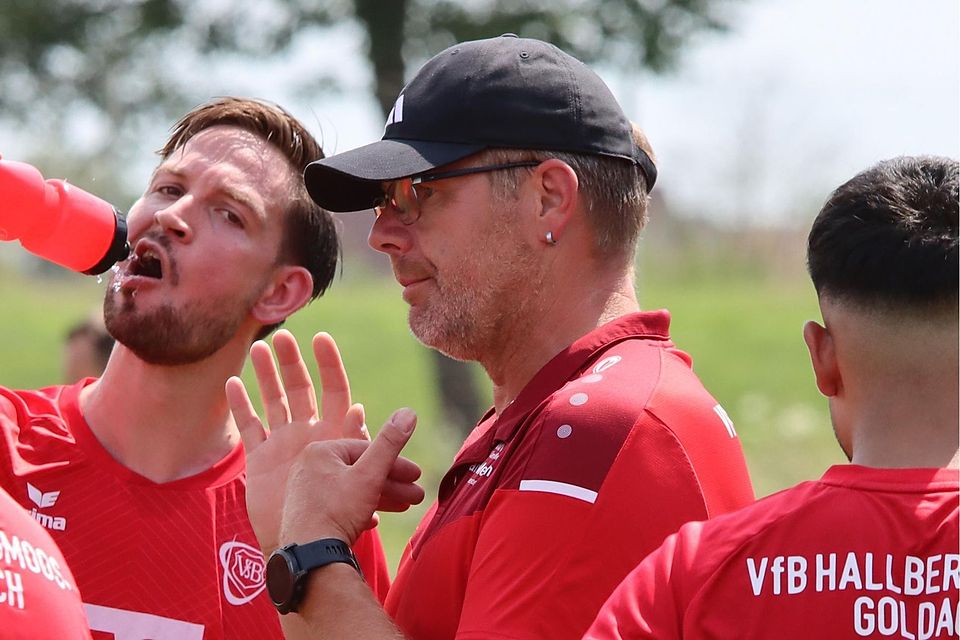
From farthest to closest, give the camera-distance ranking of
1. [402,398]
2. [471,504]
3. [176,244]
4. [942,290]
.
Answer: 1. [402,398]
2. [176,244]
3. [471,504]
4. [942,290]

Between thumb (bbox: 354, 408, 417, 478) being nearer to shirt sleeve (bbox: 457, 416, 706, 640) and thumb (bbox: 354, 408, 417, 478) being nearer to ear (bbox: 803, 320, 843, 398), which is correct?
shirt sleeve (bbox: 457, 416, 706, 640)

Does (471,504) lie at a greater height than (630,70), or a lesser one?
lesser

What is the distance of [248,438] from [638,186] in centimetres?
114

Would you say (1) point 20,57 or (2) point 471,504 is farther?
(1) point 20,57

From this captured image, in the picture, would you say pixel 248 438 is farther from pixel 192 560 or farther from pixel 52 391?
pixel 52 391

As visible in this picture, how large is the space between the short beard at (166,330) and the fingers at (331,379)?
0.82 metres

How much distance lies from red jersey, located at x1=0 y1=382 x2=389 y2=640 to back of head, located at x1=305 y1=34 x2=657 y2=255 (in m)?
1.16

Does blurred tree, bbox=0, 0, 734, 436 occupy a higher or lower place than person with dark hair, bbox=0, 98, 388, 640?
higher

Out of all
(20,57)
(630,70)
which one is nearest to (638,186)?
(630,70)

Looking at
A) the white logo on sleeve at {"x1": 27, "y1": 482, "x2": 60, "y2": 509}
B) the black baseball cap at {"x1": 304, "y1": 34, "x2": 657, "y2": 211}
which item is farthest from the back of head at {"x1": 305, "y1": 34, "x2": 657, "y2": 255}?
the white logo on sleeve at {"x1": 27, "y1": 482, "x2": 60, "y2": 509}

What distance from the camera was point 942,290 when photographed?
2195 millimetres

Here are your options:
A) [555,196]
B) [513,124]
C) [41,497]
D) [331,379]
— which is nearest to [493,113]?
[513,124]

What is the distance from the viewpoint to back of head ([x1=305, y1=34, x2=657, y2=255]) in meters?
2.89

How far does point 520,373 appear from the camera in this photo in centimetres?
301
